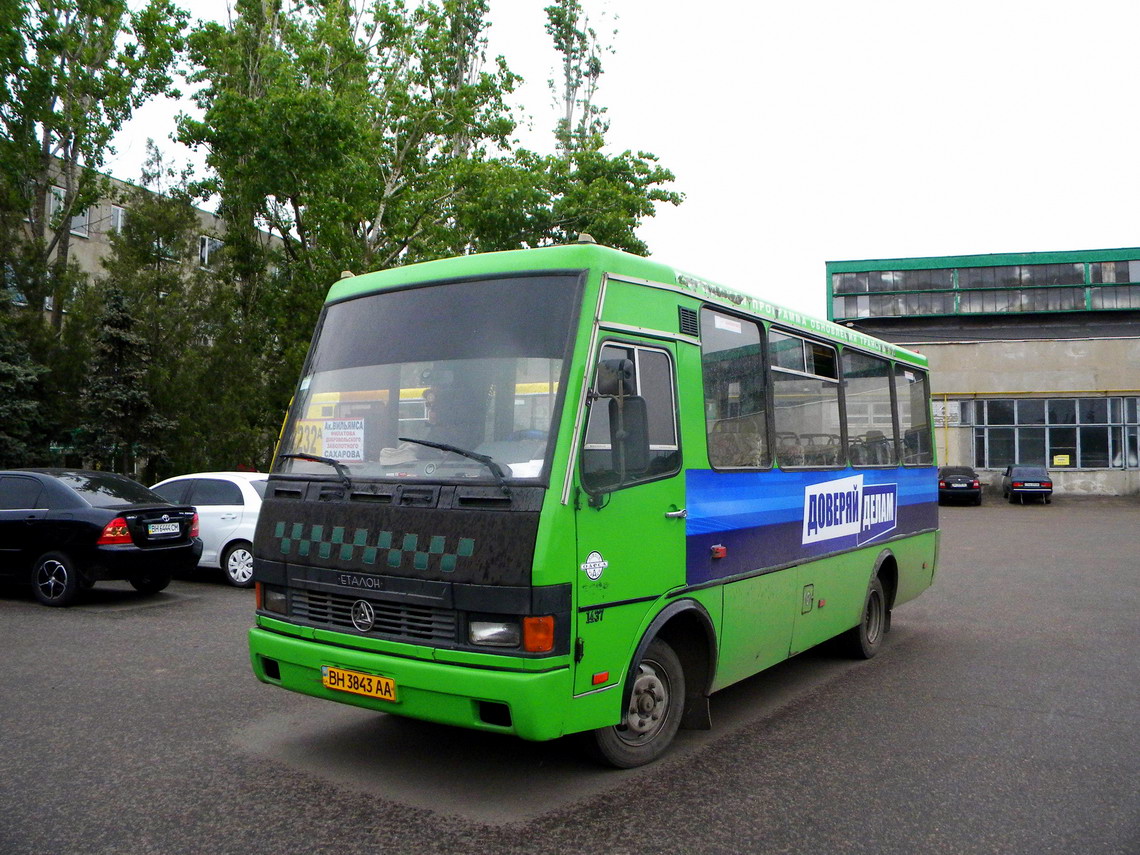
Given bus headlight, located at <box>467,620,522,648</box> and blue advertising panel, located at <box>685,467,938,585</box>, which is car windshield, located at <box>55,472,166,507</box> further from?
bus headlight, located at <box>467,620,522,648</box>

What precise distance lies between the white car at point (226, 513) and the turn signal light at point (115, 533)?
79.3 inches

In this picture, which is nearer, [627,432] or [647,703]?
[627,432]

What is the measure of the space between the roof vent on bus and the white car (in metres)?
8.64

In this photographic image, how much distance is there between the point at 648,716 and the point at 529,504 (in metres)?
1.62

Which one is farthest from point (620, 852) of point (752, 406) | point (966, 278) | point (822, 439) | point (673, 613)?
point (966, 278)

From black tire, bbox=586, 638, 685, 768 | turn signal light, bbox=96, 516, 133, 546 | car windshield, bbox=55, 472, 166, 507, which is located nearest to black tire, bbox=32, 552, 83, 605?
turn signal light, bbox=96, 516, 133, 546

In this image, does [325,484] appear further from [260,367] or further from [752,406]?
[260,367]

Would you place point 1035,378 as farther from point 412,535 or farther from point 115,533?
point 412,535

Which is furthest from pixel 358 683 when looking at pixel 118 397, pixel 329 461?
pixel 118 397

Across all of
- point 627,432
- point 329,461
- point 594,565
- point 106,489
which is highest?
point 627,432

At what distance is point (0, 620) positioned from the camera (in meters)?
10.2

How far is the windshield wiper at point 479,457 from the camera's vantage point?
4.77 meters

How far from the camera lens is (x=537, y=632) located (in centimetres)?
459

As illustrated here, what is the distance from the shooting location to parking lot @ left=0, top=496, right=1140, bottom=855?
448 cm
